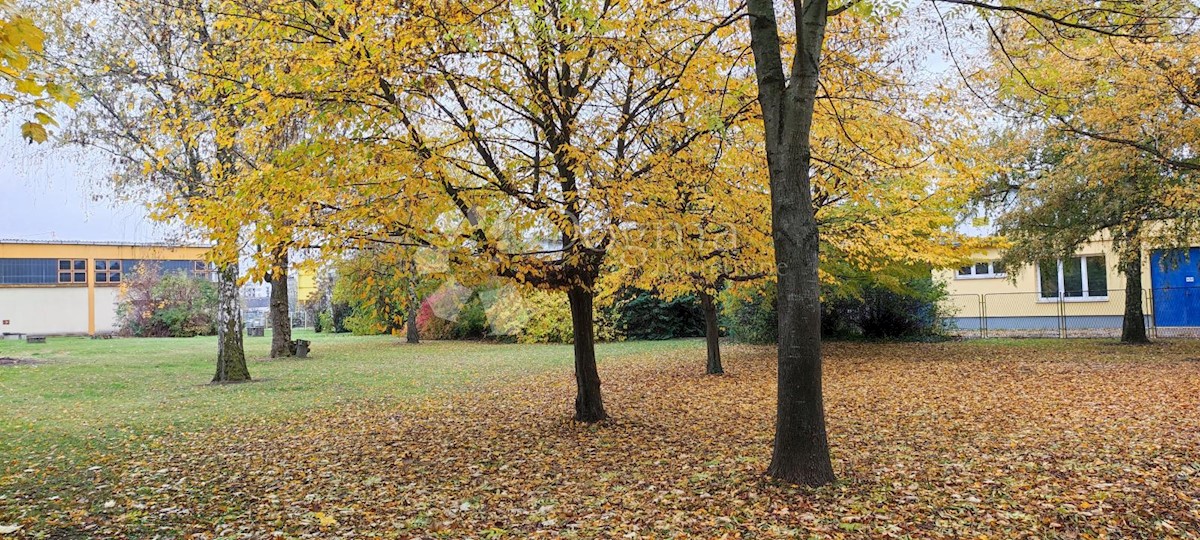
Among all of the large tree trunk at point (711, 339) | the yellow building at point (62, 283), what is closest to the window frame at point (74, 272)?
the yellow building at point (62, 283)

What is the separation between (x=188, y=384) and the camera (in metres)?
14.5

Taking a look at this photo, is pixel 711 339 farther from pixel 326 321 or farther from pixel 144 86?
pixel 326 321

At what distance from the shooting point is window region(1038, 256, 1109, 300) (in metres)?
25.5

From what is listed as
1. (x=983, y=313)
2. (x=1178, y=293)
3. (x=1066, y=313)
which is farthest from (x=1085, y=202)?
(x=1066, y=313)

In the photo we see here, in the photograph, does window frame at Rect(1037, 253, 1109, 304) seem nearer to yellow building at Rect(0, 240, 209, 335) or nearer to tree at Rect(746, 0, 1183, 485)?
tree at Rect(746, 0, 1183, 485)

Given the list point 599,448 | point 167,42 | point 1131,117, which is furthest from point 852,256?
point 167,42

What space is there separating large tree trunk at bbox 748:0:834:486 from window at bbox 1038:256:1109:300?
80.2 feet

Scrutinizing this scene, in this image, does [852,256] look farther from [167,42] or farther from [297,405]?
[167,42]

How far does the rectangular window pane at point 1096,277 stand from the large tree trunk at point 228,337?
27.4 metres

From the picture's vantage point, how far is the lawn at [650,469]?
15.5 feet

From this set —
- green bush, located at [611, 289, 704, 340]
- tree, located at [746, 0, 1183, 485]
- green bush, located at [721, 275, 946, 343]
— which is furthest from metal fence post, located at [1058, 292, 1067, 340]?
tree, located at [746, 0, 1183, 485]

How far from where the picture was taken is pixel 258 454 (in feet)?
24.4

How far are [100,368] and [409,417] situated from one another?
12.8 meters

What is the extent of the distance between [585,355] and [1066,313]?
24.2 metres
